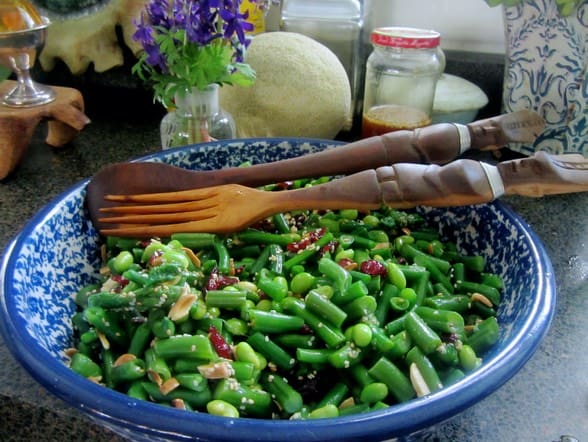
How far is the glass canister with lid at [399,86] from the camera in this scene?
3.67 feet

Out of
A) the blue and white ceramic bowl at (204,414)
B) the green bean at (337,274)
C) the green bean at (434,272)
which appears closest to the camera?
the blue and white ceramic bowl at (204,414)

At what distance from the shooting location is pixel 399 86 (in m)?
1.18

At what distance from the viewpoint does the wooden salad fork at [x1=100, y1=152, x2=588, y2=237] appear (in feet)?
2.28

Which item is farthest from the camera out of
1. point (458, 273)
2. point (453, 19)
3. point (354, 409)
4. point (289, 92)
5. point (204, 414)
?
point (453, 19)

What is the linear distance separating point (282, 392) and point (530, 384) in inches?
11.6

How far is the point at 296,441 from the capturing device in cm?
42

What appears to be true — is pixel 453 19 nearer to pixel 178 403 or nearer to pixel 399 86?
pixel 399 86

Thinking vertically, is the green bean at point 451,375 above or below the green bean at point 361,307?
below

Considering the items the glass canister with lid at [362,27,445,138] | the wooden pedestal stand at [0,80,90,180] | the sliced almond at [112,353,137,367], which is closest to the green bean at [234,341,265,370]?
the sliced almond at [112,353,137,367]

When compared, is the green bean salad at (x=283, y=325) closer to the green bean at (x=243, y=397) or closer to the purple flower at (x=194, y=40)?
the green bean at (x=243, y=397)

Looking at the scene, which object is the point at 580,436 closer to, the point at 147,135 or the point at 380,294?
the point at 380,294

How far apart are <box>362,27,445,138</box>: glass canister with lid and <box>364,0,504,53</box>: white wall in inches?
10.0

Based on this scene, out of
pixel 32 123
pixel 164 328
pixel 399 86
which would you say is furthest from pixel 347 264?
pixel 32 123

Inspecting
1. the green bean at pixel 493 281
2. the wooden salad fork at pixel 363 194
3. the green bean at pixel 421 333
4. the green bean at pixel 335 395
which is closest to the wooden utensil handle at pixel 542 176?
the wooden salad fork at pixel 363 194
